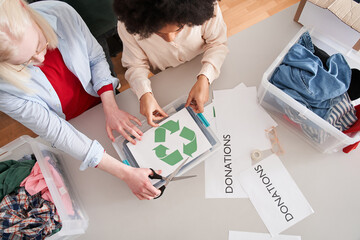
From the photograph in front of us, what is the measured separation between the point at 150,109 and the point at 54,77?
0.37 m

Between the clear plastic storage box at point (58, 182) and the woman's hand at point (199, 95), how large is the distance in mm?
458

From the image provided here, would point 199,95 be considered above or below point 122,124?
above

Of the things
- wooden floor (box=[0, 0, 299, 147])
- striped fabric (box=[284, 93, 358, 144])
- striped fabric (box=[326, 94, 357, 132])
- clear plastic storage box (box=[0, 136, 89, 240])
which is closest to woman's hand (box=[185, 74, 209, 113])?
striped fabric (box=[284, 93, 358, 144])

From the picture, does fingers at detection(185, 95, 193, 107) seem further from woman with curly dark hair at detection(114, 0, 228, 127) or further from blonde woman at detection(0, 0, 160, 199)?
blonde woman at detection(0, 0, 160, 199)

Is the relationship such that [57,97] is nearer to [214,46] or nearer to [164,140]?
[164,140]

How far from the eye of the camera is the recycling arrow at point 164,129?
73 cm

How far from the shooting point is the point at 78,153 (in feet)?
2.28

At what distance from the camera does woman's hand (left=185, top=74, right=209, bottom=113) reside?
72 centimetres

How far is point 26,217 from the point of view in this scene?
0.66 metres

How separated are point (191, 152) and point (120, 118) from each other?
25 cm

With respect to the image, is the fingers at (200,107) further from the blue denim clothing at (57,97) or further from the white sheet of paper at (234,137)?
the blue denim clothing at (57,97)

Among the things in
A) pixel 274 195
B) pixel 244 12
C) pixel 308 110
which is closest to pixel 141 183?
pixel 274 195

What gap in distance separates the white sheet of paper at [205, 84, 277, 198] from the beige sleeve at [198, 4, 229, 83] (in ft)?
0.29

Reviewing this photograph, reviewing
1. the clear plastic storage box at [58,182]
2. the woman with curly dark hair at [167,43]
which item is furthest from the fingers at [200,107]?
the clear plastic storage box at [58,182]
